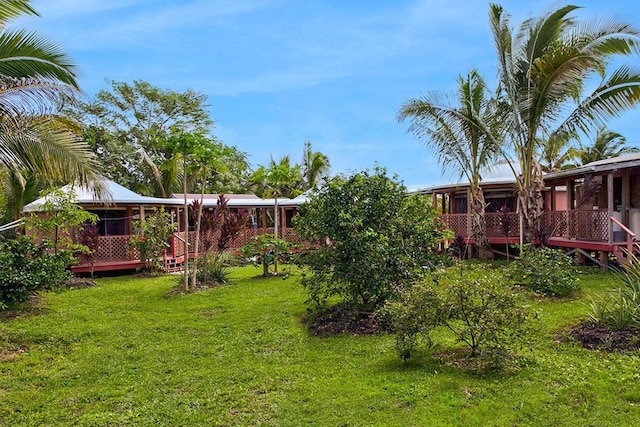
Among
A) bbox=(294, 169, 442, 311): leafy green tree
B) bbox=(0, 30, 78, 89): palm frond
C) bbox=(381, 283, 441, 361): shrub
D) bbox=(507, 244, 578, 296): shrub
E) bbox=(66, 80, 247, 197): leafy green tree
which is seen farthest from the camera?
bbox=(66, 80, 247, 197): leafy green tree

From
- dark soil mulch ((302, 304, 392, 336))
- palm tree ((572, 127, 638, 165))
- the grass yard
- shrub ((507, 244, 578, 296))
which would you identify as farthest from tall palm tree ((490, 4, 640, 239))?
palm tree ((572, 127, 638, 165))

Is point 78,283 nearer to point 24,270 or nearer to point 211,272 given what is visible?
point 211,272

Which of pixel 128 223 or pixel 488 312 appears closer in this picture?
pixel 488 312

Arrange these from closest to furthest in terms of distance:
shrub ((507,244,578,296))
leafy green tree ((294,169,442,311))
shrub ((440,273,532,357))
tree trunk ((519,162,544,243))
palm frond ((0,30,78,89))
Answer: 1. shrub ((440,273,532,357))
2. palm frond ((0,30,78,89))
3. leafy green tree ((294,169,442,311))
4. shrub ((507,244,578,296))
5. tree trunk ((519,162,544,243))

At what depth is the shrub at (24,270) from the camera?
27.2 feet

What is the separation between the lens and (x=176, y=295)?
34.4 feet

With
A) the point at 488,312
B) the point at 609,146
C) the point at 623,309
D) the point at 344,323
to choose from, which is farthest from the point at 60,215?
the point at 609,146

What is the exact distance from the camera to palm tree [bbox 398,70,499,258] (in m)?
13.8

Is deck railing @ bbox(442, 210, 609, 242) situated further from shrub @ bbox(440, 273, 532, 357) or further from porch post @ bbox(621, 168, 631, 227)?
shrub @ bbox(440, 273, 532, 357)

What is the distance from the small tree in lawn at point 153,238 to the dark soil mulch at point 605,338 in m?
11.6

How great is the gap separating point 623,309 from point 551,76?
7.46m

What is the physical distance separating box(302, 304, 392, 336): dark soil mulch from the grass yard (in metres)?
0.24

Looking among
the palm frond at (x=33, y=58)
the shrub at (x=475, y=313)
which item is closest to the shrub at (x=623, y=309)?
the shrub at (x=475, y=313)

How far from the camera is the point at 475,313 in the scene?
16.7 ft
